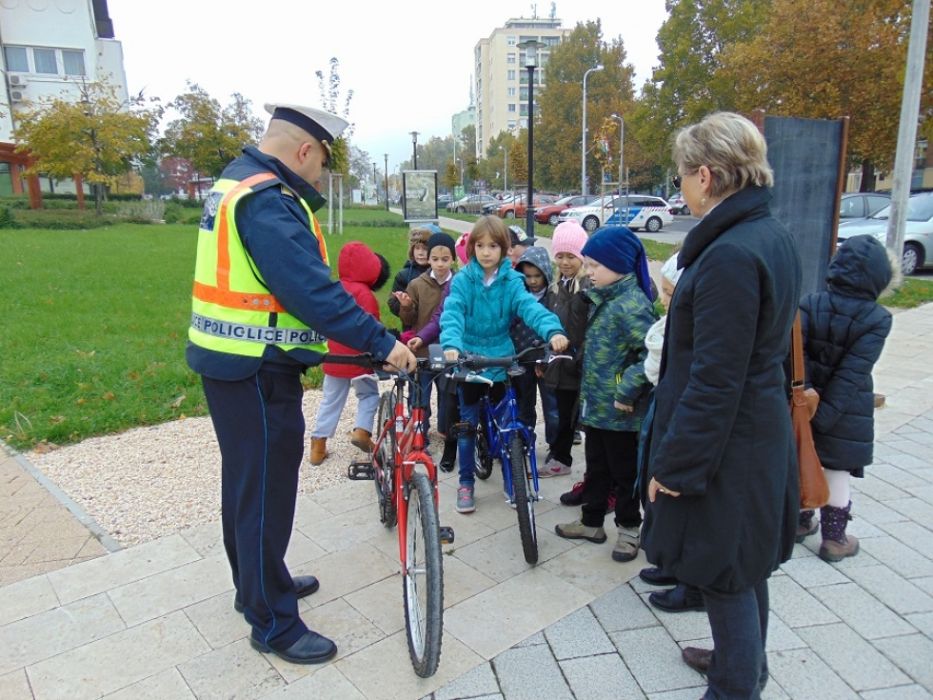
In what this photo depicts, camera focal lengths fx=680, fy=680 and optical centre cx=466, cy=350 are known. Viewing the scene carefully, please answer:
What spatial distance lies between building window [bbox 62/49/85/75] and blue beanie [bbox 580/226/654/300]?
52.5 meters

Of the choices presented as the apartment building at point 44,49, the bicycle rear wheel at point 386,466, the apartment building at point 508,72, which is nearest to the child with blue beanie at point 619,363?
the bicycle rear wheel at point 386,466

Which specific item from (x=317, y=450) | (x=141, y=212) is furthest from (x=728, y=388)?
(x=141, y=212)

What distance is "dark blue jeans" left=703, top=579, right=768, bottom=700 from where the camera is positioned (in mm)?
2262

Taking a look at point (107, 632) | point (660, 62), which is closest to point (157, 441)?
point (107, 632)

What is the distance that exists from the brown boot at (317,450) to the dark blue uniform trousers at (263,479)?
80.8 inches

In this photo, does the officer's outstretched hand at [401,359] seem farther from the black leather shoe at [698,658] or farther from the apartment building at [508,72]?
the apartment building at [508,72]

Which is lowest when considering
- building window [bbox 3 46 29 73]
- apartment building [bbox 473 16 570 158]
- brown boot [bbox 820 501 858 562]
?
brown boot [bbox 820 501 858 562]

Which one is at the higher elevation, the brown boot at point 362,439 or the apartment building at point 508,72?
the apartment building at point 508,72

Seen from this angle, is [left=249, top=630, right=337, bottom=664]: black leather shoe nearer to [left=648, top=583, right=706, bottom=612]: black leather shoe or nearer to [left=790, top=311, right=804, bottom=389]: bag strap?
[left=648, top=583, right=706, bottom=612]: black leather shoe

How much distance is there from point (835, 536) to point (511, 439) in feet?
5.71

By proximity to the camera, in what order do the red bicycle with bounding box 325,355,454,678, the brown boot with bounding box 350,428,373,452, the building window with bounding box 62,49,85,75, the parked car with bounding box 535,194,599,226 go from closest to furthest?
the red bicycle with bounding box 325,355,454,678, the brown boot with bounding box 350,428,373,452, the parked car with bounding box 535,194,599,226, the building window with bounding box 62,49,85,75

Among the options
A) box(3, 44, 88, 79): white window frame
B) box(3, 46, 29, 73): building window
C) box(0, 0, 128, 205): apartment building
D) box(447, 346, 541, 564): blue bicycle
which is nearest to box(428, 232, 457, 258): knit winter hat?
box(447, 346, 541, 564): blue bicycle

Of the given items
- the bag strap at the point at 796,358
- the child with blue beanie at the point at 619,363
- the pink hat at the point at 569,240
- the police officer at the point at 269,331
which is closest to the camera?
the police officer at the point at 269,331

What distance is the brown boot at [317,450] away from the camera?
16.1 feet
